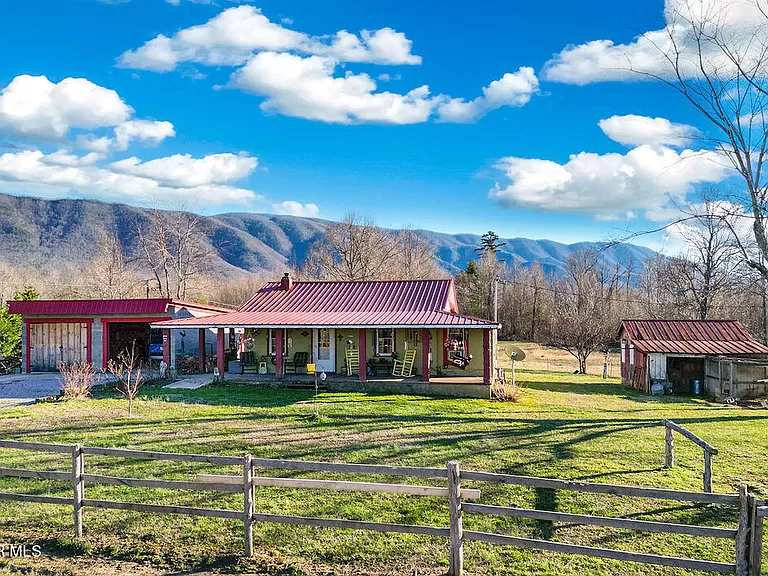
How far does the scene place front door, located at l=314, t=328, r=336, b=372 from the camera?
2361cm

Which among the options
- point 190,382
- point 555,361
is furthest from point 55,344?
point 555,361

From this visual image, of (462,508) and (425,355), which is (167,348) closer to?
(425,355)

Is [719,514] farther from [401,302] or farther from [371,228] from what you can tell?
[371,228]

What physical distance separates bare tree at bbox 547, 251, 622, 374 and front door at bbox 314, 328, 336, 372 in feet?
35.9

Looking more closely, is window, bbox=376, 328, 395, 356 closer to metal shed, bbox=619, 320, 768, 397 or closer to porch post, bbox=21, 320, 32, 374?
metal shed, bbox=619, 320, 768, 397

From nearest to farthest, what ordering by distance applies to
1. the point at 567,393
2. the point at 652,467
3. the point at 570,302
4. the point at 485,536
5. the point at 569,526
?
the point at 485,536
the point at 569,526
the point at 652,467
the point at 567,393
the point at 570,302

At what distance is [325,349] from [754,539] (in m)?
19.1

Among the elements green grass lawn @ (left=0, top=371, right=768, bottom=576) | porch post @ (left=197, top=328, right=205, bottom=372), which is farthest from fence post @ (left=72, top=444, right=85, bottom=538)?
porch post @ (left=197, top=328, right=205, bottom=372)

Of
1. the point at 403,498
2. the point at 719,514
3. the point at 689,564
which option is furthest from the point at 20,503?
the point at 719,514

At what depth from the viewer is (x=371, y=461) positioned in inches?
429

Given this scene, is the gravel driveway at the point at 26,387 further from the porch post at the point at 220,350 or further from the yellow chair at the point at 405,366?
the yellow chair at the point at 405,366

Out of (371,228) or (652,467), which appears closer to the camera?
(652,467)

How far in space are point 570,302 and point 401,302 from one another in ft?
124

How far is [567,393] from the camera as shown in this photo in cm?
2320
